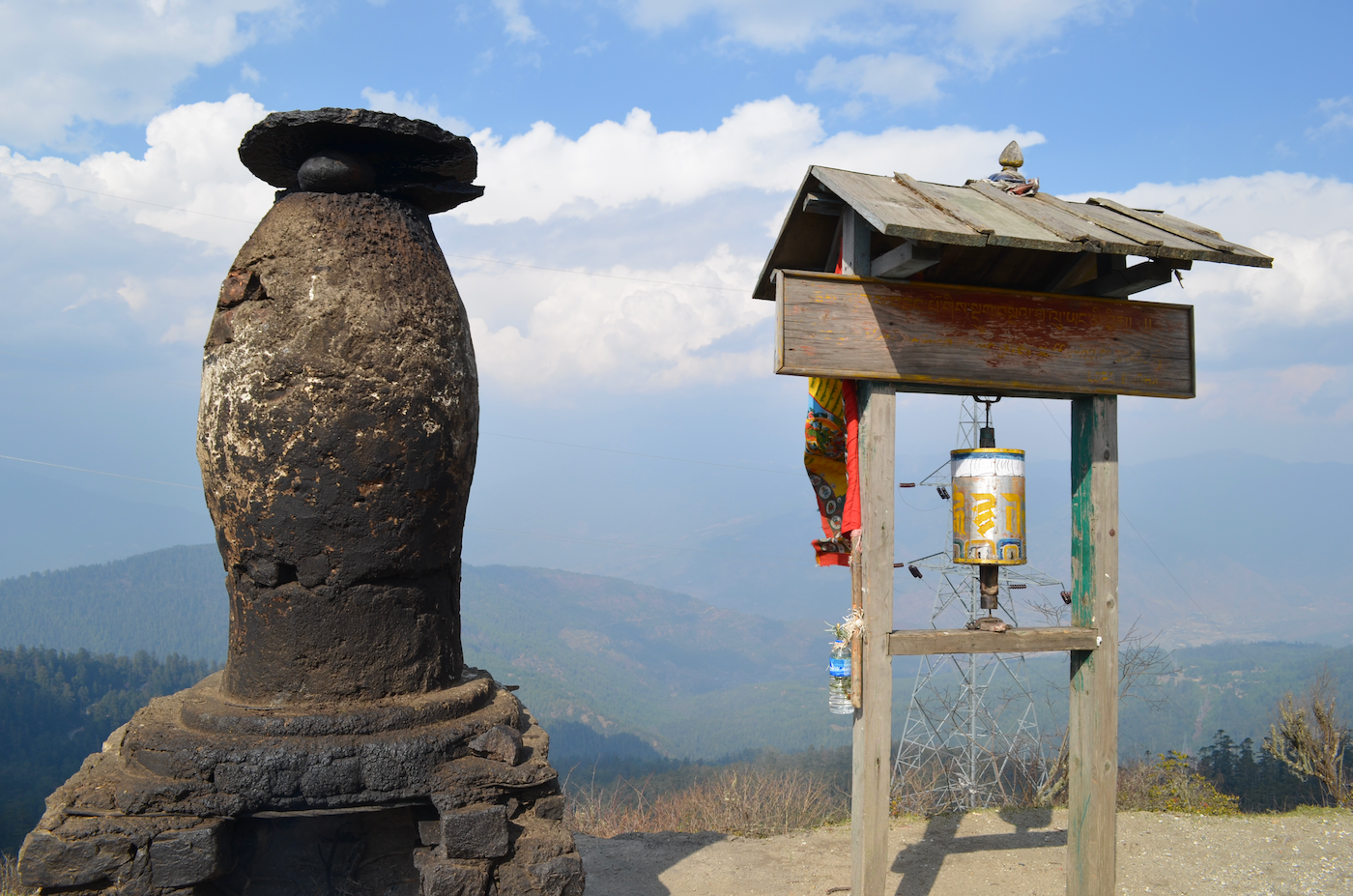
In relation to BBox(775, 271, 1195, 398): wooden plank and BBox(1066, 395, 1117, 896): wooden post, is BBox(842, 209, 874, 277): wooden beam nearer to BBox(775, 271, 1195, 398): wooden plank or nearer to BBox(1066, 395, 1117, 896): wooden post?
BBox(775, 271, 1195, 398): wooden plank

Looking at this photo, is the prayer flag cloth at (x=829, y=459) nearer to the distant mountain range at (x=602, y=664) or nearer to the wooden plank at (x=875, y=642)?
the wooden plank at (x=875, y=642)

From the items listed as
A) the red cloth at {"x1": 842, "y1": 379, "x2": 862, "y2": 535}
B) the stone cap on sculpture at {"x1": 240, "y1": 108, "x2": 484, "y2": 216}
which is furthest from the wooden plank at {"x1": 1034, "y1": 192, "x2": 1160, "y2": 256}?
the stone cap on sculpture at {"x1": 240, "y1": 108, "x2": 484, "y2": 216}

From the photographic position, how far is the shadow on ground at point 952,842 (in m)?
5.60

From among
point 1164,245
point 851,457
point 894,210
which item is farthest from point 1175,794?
point 894,210

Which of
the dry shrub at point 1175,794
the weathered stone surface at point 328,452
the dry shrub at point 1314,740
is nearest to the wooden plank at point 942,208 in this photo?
the weathered stone surface at point 328,452

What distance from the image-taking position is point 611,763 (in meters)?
41.8

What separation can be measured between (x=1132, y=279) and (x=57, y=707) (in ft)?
130

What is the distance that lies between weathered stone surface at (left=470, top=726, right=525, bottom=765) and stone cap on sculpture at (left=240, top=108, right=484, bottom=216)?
2.68m

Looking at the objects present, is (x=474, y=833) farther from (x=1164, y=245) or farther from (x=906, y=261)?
(x=1164, y=245)

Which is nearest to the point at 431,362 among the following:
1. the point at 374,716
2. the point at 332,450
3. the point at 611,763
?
the point at 332,450

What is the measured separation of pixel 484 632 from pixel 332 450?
287ft

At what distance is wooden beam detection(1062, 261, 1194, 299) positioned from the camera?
4.18 meters

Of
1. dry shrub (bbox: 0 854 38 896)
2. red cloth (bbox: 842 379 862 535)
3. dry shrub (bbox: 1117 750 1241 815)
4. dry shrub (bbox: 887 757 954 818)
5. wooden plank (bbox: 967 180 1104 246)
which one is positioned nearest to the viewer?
wooden plank (bbox: 967 180 1104 246)

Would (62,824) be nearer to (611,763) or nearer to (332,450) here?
(332,450)
